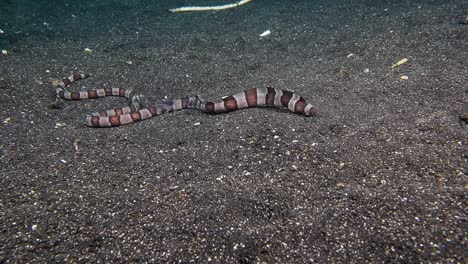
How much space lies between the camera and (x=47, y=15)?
1399 centimetres

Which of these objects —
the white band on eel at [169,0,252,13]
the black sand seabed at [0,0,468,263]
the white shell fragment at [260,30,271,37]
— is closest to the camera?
the black sand seabed at [0,0,468,263]

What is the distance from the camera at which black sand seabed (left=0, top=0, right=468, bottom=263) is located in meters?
3.05

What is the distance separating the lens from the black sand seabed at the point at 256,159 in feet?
10.0

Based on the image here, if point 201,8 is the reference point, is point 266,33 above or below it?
below

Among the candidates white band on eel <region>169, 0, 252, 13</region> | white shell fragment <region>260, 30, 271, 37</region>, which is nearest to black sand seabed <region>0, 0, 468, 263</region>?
white shell fragment <region>260, 30, 271, 37</region>

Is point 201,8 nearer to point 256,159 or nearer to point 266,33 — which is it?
point 266,33

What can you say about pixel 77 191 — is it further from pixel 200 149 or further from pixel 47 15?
pixel 47 15

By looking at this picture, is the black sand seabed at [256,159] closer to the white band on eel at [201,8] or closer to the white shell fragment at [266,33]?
the white shell fragment at [266,33]

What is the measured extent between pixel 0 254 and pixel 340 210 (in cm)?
368

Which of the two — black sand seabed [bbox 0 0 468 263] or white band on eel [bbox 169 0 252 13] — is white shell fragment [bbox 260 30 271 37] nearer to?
black sand seabed [bbox 0 0 468 263]

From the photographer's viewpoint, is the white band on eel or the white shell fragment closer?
the white shell fragment

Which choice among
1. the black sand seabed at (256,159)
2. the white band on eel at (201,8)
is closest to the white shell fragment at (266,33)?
the black sand seabed at (256,159)

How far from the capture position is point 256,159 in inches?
175

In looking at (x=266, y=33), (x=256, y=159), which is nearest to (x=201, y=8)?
(x=266, y=33)
